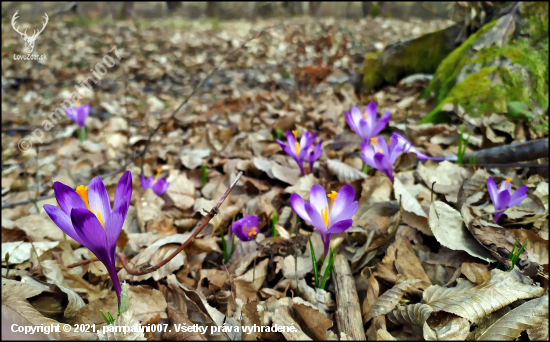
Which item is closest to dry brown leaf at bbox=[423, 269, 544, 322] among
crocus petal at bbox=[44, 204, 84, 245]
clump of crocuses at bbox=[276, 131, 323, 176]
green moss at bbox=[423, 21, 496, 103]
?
clump of crocuses at bbox=[276, 131, 323, 176]

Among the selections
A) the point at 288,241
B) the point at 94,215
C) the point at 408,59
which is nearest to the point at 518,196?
the point at 288,241

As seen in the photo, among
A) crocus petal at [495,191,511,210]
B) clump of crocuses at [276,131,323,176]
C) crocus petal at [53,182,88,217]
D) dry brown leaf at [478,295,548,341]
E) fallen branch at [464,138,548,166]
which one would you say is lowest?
dry brown leaf at [478,295,548,341]

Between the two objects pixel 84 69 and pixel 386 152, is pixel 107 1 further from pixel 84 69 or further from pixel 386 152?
pixel 386 152

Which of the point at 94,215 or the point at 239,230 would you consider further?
the point at 239,230

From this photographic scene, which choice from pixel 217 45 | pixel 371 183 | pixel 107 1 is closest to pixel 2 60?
pixel 217 45

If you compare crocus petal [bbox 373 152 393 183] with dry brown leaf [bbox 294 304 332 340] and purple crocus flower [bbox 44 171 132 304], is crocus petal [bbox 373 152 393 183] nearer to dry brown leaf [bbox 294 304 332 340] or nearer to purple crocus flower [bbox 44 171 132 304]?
dry brown leaf [bbox 294 304 332 340]

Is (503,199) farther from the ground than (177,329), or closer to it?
farther from the ground

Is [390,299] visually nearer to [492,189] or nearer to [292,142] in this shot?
[492,189]
